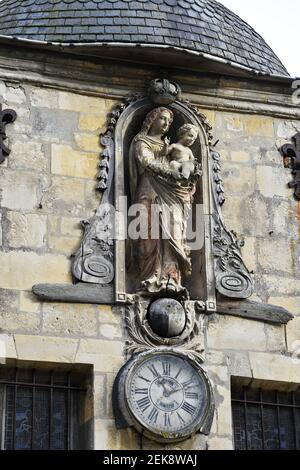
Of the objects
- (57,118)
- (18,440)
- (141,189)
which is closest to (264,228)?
(141,189)

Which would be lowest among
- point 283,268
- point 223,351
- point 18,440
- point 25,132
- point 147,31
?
point 18,440

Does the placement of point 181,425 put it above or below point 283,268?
below

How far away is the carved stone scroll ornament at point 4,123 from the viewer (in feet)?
39.8

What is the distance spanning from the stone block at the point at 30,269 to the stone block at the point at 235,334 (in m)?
1.18

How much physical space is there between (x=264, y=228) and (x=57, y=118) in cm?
188

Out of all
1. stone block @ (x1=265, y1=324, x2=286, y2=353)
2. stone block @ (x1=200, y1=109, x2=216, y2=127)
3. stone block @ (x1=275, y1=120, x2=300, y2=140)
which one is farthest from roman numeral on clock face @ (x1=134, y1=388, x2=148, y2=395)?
stone block @ (x1=275, y1=120, x2=300, y2=140)

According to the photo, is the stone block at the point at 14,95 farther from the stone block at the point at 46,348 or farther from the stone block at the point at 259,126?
the stone block at the point at 46,348

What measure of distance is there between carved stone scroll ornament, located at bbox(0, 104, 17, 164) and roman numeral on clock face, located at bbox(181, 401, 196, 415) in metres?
2.37

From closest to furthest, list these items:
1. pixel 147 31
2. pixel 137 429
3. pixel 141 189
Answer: pixel 137 429, pixel 141 189, pixel 147 31

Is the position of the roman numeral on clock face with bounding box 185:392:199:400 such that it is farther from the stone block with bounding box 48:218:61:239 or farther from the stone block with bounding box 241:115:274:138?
the stone block with bounding box 241:115:274:138

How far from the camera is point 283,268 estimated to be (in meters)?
12.5

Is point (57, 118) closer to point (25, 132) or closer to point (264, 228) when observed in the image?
point (25, 132)

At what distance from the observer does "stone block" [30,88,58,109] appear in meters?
12.4

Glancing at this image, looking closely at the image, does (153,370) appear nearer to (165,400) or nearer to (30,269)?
(165,400)
